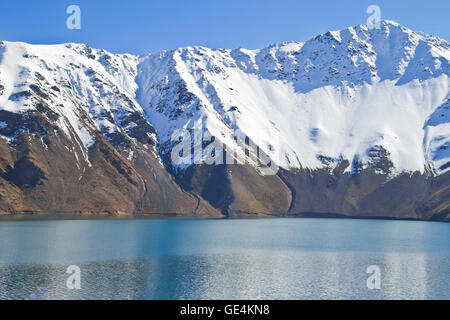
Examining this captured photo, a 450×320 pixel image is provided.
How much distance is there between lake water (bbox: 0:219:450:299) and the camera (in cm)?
6938

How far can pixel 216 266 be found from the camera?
3519 inches

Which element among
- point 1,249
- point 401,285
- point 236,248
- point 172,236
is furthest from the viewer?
point 172,236

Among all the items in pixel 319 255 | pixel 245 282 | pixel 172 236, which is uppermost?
pixel 172 236

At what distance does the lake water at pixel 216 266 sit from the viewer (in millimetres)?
69375

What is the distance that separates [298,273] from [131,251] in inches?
1393

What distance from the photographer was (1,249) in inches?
3967

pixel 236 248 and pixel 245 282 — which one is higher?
pixel 236 248

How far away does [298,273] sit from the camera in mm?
83312
